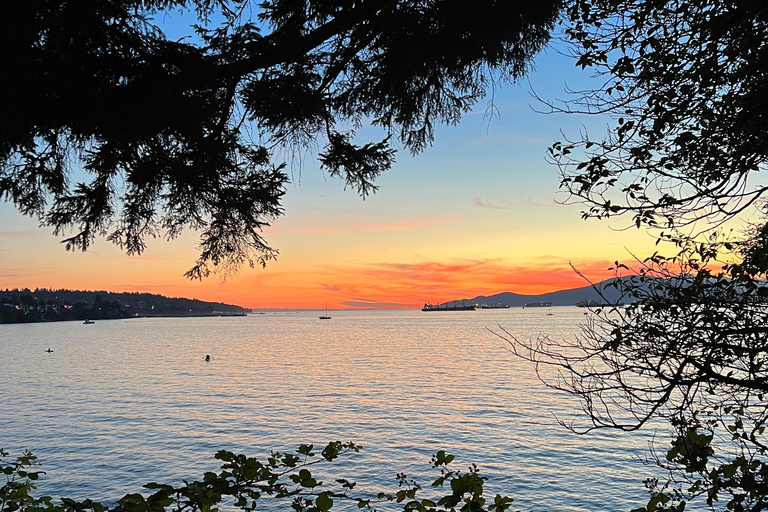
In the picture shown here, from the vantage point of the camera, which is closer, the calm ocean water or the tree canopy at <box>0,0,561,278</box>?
the tree canopy at <box>0,0,561,278</box>

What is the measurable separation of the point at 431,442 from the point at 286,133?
1544 centimetres

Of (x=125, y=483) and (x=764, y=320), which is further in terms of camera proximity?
(x=125, y=483)

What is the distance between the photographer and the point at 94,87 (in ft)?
12.2

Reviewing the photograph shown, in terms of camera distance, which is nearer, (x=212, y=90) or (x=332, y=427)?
(x=212, y=90)

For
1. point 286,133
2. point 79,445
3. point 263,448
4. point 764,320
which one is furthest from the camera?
point 79,445

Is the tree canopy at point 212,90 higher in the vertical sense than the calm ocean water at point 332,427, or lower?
higher

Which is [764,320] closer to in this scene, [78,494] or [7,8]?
[7,8]

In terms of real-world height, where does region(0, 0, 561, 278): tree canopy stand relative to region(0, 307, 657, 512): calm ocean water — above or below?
above

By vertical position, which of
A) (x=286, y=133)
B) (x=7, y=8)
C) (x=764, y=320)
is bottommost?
(x=764, y=320)

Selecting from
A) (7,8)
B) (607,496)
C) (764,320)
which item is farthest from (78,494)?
(764,320)

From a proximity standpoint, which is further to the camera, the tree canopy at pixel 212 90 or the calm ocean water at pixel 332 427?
the calm ocean water at pixel 332 427

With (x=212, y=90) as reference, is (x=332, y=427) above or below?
below

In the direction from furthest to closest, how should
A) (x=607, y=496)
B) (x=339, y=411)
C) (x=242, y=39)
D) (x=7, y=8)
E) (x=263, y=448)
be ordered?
(x=339, y=411)
(x=263, y=448)
(x=607, y=496)
(x=242, y=39)
(x=7, y=8)

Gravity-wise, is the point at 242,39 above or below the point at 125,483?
above
